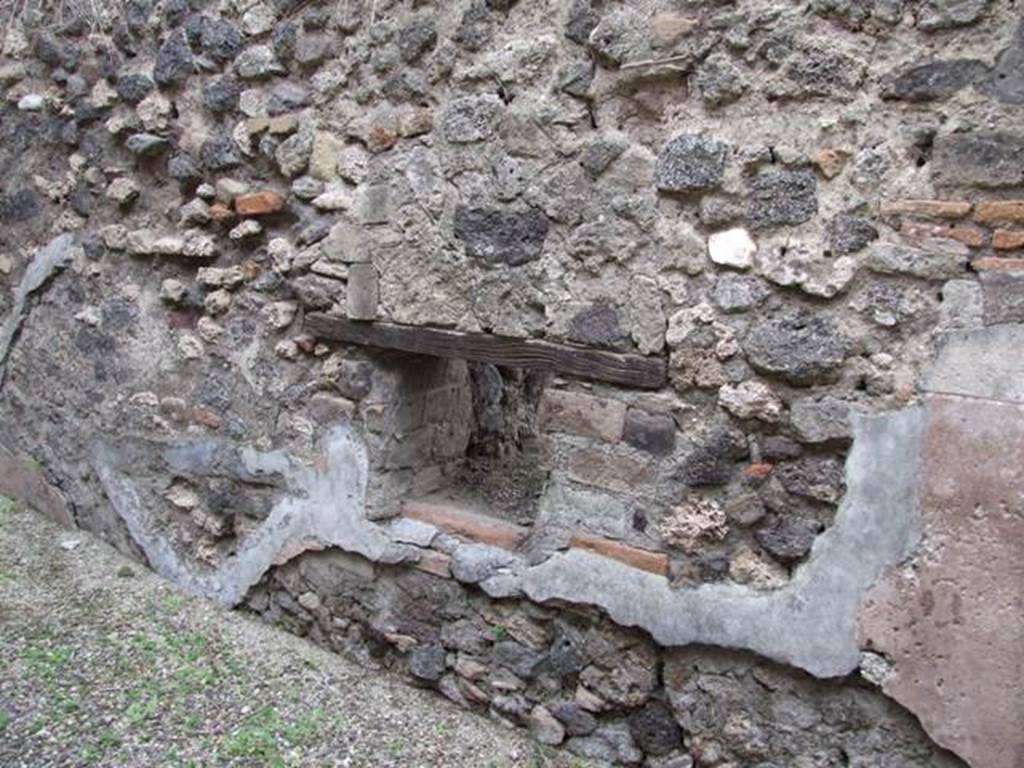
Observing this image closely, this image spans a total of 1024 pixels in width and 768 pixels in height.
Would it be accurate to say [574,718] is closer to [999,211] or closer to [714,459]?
[714,459]

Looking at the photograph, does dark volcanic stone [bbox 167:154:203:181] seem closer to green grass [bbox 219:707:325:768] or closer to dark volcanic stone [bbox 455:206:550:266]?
dark volcanic stone [bbox 455:206:550:266]

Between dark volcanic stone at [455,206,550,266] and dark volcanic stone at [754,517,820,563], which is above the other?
dark volcanic stone at [455,206,550,266]

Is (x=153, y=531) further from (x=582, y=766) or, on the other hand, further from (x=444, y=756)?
(x=582, y=766)

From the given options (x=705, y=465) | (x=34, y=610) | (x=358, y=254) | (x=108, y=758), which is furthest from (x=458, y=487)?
(x=34, y=610)

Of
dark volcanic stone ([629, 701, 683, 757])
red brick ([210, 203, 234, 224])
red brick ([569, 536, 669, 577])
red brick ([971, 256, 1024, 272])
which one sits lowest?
dark volcanic stone ([629, 701, 683, 757])

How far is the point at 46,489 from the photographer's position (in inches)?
137

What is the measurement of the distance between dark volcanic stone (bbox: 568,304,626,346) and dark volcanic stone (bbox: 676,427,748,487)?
0.32 metres

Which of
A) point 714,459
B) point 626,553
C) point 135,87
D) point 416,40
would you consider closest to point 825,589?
point 714,459

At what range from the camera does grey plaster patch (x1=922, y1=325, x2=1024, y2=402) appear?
5.41 feet

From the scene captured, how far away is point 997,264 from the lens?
5.46 feet

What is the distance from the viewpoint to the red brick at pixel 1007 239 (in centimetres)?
165

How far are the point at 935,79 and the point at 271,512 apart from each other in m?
2.21

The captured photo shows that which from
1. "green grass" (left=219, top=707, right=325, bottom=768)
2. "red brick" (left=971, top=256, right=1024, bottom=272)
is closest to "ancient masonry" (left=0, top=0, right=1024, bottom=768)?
"red brick" (left=971, top=256, right=1024, bottom=272)

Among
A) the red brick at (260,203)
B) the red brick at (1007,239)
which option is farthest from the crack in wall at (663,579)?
the red brick at (260,203)
